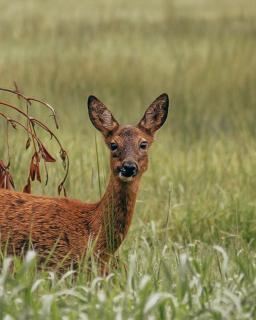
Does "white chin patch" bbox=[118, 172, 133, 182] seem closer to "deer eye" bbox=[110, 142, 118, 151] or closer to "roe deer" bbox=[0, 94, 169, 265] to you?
"roe deer" bbox=[0, 94, 169, 265]

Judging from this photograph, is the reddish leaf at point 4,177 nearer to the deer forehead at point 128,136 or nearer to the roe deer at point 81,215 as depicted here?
the roe deer at point 81,215

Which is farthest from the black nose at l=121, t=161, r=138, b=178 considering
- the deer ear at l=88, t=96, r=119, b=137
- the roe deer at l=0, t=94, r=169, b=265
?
the deer ear at l=88, t=96, r=119, b=137

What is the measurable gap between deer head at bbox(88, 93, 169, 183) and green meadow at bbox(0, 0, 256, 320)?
15 centimetres

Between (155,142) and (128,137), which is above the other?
(155,142)

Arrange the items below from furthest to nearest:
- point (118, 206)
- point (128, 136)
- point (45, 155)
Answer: point (45, 155) < point (128, 136) < point (118, 206)

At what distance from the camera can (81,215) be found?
6809mm

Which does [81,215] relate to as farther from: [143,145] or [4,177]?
[4,177]

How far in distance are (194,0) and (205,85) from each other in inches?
454

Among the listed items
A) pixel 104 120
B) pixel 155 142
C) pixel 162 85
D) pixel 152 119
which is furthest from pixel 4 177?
pixel 162 85

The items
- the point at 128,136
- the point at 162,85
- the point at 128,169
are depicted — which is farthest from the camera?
the point at 162,85

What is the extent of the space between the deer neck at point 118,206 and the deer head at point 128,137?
6 cm

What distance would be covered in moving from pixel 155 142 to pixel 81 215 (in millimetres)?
4294

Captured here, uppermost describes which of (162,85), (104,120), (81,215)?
(162,85)

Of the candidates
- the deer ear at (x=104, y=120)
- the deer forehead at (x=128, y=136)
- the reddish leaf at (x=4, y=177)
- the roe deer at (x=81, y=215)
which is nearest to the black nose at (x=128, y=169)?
the roe deer at (x=81, y=215)
